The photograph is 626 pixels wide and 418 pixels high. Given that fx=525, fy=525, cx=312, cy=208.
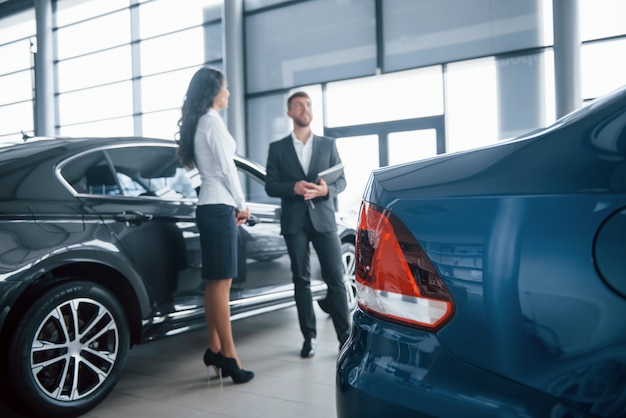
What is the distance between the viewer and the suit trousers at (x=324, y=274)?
3141mm

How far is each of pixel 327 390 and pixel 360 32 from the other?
25.7 ft

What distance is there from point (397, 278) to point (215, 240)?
1.77 meters

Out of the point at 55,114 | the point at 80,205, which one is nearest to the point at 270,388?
the point at 80,205

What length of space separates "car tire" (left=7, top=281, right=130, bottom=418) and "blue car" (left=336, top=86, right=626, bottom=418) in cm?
165

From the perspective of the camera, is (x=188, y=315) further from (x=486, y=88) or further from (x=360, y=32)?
(x=360, y=32)

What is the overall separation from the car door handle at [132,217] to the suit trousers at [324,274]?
0.88 m

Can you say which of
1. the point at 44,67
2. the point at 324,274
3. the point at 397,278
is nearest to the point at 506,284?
the point at 397,278

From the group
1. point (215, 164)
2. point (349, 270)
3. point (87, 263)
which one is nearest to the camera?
point (87, 263)

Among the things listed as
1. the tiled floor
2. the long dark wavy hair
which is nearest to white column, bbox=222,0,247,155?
the tiled floor

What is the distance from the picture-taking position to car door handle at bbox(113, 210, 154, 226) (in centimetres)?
→ 256

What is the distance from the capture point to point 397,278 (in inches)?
39.8

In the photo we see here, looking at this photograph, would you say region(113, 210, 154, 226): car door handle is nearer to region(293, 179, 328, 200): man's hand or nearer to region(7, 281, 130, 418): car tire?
region(7, 281, 130, 418): car tire

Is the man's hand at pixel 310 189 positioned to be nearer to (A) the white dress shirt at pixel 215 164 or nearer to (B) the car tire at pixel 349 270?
(A) the white dress shirt at pixel 215 164

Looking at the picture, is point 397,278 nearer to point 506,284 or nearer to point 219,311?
point 506,284
